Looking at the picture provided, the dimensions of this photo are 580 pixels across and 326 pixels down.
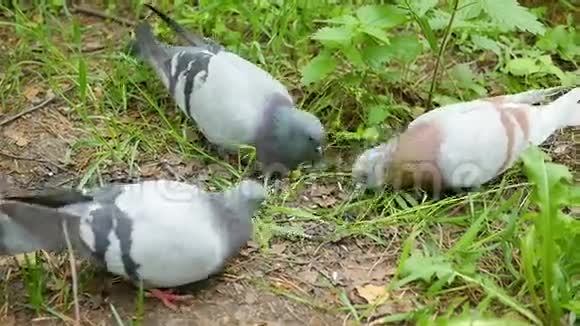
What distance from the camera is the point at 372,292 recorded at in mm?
2740

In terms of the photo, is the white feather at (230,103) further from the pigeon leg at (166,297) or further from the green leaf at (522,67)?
the green leaf at (522,67)

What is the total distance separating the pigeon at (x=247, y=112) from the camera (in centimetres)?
316

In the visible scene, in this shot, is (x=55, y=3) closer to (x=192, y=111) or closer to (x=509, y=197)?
(x=192, y=111)

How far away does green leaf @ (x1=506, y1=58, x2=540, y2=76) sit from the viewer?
11.8 feet

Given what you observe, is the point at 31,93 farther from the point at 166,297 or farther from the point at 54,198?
the point at 166,297

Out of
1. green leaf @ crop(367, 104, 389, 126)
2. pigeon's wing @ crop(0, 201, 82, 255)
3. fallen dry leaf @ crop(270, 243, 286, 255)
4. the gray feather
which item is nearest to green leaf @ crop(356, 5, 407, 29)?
green leaf @ crop(367, 104, 389, 126)

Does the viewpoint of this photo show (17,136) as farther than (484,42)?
No

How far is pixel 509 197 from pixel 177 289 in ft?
3.59

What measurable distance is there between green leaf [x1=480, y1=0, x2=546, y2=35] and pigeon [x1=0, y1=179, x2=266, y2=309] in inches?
43.6

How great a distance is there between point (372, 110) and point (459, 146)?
474mm

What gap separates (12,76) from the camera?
3.59 m

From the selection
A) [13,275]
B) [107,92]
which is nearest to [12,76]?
[107,92]

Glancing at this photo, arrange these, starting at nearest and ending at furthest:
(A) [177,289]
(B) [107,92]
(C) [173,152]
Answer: (A) [177,289], (C) [173,152], (B) [107,92]

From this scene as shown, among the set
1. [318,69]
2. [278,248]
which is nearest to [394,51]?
[318,69]
